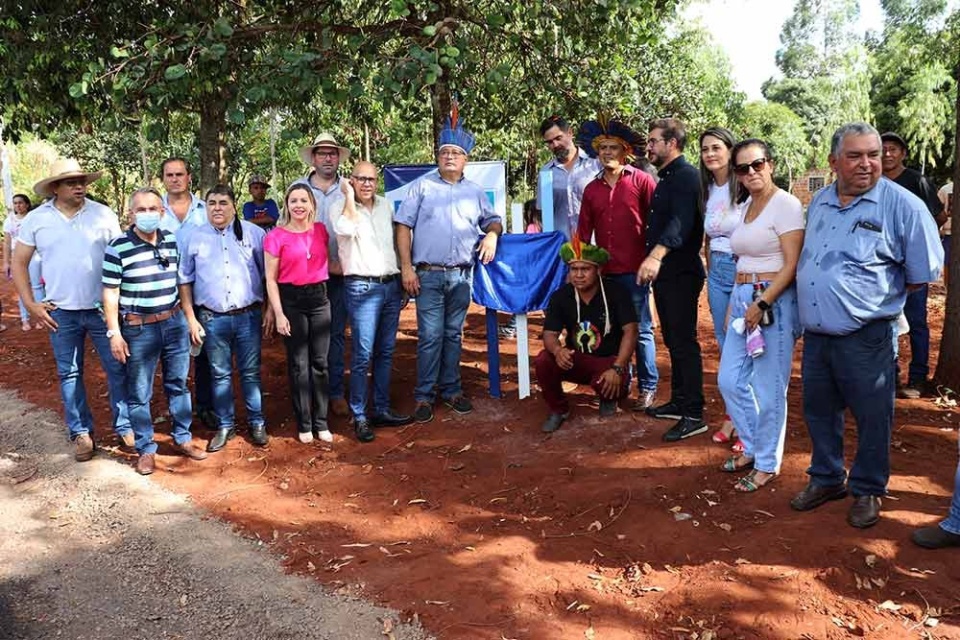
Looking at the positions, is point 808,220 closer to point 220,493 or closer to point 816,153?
point 220,493

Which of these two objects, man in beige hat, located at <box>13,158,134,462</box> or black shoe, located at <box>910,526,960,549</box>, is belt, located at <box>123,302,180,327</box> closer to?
man in beige hat, located at <box>13,158,134,462</box>

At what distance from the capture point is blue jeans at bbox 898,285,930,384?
5838mm

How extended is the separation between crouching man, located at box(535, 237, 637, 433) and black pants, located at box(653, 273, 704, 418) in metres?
0.35

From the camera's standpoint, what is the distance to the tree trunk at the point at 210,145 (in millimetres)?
8703

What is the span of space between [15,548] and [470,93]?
5298mm

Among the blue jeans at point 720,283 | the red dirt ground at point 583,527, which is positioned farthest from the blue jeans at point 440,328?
the blue jeans at point 720,283

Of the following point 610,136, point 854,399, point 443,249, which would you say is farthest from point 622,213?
point 854,399

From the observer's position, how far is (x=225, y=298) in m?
5.28

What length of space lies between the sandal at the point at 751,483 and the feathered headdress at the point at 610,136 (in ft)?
8.25

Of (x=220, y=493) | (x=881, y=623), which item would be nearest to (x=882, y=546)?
(x=881, y=623)

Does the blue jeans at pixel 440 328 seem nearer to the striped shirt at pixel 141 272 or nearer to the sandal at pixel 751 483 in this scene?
the striped shirt at pixel 141 272

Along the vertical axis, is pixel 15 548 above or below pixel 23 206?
below

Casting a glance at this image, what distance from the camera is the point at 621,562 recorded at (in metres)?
3.67

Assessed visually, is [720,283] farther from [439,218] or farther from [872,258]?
[439,218]
